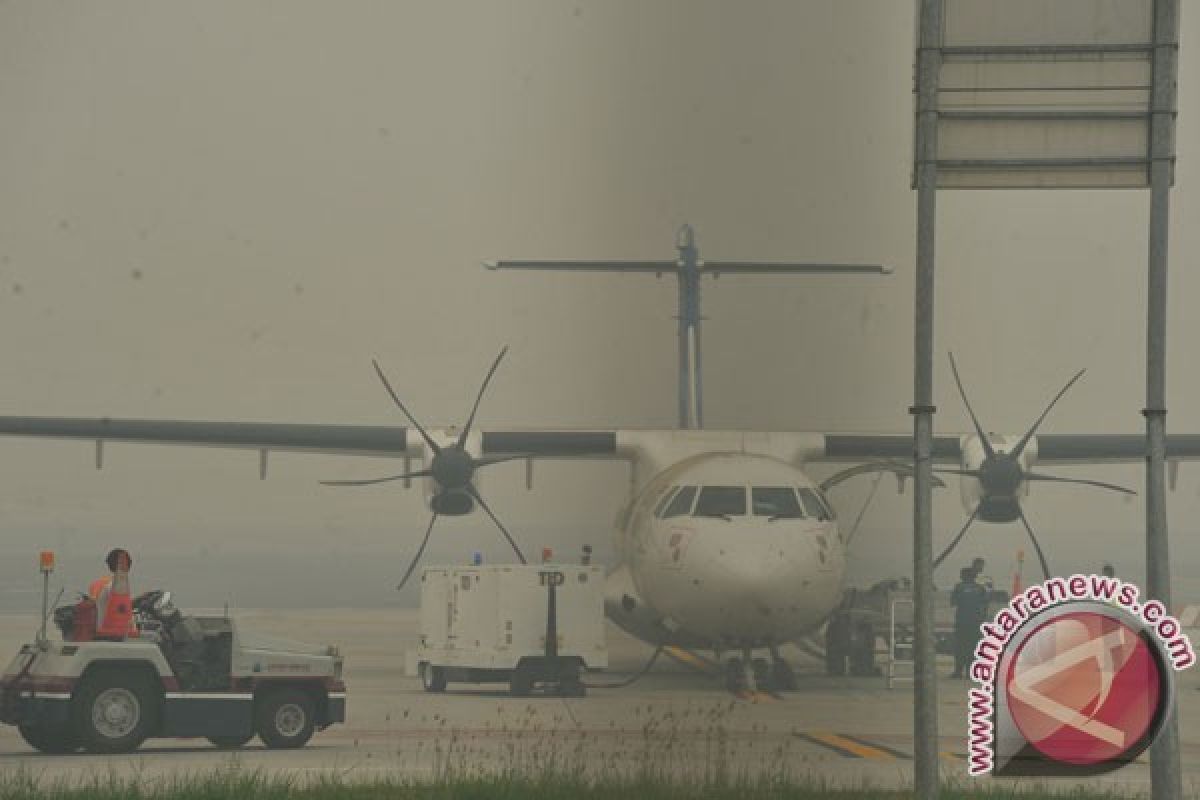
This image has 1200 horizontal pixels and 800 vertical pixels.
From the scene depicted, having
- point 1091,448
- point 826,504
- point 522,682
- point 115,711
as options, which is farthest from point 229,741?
point 1091,448

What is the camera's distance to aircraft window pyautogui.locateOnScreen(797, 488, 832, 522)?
18.7 meters

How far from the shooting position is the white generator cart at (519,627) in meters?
17.5

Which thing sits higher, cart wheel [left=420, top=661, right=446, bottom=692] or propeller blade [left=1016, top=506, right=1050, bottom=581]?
propeller blade [left=1016, top=506, right=1050, bottom=581]

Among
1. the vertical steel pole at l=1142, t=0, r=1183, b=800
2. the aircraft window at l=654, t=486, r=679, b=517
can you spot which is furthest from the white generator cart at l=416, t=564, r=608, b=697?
the vertical steel pole at l=1142, t=0, r=1183, b=800

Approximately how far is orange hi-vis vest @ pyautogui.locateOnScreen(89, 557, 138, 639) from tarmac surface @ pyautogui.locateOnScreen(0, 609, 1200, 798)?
896 mm

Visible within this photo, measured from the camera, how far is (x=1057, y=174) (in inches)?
372

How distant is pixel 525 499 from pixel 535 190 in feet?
12.0

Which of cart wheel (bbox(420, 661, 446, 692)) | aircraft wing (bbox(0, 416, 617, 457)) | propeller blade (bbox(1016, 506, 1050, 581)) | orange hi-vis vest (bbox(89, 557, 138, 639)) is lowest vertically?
cart wheel (bbox(420, 661, 446, 692))

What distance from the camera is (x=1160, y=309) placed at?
919 centimetres

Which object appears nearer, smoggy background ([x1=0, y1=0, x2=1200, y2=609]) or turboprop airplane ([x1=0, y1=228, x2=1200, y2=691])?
smoggy background ([x1=0, y1=0, x2=1200, y2=609])

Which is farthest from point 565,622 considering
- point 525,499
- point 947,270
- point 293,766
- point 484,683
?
point 947,270

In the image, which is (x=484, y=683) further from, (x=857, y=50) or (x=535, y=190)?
(x=857, y=50)

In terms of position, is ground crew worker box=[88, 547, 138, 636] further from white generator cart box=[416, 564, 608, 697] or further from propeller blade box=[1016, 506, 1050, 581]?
propeller blade box=[1016, 506, 1050, 581]

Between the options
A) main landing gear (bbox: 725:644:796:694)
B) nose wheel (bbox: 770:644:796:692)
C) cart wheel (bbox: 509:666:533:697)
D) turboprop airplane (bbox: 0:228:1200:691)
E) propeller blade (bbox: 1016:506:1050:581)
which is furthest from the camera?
nose wheel (bbox: 770:644:796:692)
